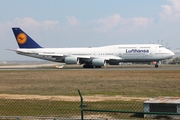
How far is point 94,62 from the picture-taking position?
57.8 meters

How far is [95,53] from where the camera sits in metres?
61.2

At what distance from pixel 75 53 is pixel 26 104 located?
4591cm

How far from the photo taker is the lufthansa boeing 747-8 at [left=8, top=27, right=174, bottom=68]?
5741 cm

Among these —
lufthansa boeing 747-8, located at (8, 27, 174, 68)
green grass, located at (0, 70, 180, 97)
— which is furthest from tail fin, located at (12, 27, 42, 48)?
green grass, located at (0, 70, 180, 97)

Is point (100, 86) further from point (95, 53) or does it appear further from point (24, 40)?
point (24, 40)

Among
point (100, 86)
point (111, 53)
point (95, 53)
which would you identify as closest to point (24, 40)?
point (95, 53)

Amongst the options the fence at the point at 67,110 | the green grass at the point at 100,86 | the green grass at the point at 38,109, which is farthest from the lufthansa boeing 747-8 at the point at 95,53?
the fence at the point at 67,110

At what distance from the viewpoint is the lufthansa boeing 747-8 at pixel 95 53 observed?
57406 millimetres

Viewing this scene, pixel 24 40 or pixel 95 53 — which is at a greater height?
pixel 24 40

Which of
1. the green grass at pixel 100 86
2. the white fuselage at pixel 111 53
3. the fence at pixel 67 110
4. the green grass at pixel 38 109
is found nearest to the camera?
the fence at pixel 67 110

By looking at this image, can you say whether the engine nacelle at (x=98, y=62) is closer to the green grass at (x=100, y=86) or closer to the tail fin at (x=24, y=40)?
the tail fin at (x=24, y=40)

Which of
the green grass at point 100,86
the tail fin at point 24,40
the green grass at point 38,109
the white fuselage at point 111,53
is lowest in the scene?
the green grass at point 100,86

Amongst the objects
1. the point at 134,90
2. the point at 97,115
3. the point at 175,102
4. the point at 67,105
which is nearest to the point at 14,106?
the point at 67,105

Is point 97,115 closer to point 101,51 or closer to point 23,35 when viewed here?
point 101,51
